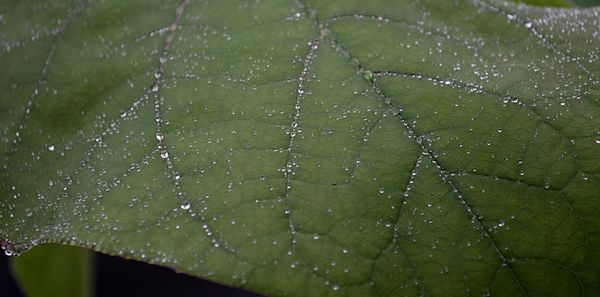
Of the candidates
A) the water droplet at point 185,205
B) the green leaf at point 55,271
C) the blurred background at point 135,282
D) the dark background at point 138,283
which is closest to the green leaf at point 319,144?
the water droplet at point 185,205

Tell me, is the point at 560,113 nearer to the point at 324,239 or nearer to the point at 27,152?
the point at 324,239

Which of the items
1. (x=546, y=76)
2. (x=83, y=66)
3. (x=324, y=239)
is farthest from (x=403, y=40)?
(x=83, y=66)

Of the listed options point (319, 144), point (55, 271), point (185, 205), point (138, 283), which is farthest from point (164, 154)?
point (138, 283)

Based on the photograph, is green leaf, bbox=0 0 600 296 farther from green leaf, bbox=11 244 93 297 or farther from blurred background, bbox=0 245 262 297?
blurred background, bbox=0 245 262 297

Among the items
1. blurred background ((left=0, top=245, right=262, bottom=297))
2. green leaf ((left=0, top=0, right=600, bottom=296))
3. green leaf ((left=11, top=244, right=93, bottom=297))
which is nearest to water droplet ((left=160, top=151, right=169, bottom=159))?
green leaf ((left=0, top=0, right=600, bottom=296))

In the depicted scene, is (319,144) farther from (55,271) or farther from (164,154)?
(55,271)
